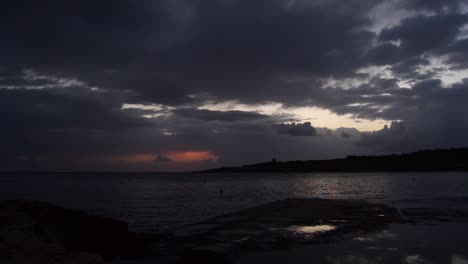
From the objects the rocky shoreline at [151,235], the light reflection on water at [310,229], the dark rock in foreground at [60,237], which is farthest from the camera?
the light reflection on water at [310,229]

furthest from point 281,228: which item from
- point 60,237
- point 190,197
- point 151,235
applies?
point 190,197

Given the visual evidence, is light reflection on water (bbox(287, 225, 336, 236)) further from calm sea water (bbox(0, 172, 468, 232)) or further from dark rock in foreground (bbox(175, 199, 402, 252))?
calm sea water (bbox(0, 172, 468, 232))

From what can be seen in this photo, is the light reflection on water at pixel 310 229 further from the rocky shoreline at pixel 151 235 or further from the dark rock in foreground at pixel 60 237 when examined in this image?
the dark rock in foreground at pixel 60 237

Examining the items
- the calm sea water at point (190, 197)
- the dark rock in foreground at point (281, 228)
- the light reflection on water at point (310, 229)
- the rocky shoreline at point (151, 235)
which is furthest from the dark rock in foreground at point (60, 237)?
the light reflection on water at point (310, 229)

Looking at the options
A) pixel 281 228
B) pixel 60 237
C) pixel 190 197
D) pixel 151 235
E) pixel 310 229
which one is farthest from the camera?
pixel 190 197

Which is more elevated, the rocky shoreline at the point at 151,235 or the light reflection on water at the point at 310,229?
the rocky shoreline at the point at 151,235

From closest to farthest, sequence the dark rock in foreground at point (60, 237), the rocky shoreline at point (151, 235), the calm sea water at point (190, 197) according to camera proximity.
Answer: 1. the dark rock in foreground at point (60, 237)
2. the rocky shoreline at point (151, 235)
3. the calm sea water at point (190, 197)

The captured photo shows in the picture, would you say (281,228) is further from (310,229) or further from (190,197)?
(190,197)

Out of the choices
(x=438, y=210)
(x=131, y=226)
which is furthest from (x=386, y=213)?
(x=131, y=226)

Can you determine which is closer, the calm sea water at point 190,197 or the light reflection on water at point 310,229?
the light reflection on water at point 310,229

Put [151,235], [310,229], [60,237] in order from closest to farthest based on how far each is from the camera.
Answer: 1. [60,237]
2. [151,235]
3. [310,229]

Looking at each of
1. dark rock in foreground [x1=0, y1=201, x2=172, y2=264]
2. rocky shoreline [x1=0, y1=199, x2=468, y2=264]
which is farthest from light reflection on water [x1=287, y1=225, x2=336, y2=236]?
dark rock in foreground [x1=0, y1=201, x2=172, y2=264]

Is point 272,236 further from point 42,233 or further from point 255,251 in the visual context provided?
point 42,233

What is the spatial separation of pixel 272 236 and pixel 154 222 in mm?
11468
